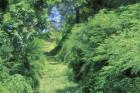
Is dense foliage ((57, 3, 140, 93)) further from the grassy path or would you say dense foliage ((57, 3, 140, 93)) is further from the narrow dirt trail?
the grassy path

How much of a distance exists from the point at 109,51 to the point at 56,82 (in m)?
9.30

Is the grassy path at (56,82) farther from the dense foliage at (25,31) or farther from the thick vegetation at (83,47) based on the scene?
the dense foliage at (25,31)

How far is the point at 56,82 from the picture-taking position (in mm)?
22234

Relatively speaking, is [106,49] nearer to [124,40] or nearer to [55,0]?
[124,40]

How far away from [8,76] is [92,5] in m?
9.09

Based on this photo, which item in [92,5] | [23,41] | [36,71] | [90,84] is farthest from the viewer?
[92,5]

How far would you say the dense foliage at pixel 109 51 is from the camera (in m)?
12.3

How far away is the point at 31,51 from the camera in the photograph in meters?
18.2

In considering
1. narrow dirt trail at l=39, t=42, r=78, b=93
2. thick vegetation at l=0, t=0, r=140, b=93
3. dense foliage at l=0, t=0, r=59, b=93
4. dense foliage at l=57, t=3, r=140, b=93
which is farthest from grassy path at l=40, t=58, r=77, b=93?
dense foliage at l=57, t=3, r=140, b=93

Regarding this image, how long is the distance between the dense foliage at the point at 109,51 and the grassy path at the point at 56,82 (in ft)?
6.69

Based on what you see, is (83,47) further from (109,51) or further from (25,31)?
(109,51)

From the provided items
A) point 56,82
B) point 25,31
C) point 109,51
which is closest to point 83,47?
point 25,31

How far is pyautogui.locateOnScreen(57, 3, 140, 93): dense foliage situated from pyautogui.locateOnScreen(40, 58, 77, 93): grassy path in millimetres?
2040

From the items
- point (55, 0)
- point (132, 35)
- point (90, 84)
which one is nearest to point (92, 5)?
point (55, 0)
